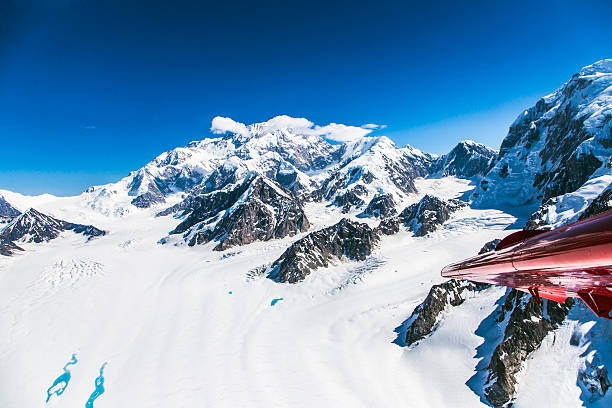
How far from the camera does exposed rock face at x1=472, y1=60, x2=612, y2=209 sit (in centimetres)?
8494

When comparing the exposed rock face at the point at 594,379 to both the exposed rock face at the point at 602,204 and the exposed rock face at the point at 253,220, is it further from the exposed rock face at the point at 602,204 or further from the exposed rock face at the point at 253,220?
the exposed rock face at the point at 253,220

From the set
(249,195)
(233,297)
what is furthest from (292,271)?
(249,195)

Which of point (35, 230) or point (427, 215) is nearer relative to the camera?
point (427, 215)

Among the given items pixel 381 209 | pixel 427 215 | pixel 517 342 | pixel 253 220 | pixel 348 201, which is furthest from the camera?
pixel 348 201

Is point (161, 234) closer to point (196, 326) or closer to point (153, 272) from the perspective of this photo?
point (153, 272)

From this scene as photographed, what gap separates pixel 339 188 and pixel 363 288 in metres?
131

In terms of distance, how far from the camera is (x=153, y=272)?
8931cm

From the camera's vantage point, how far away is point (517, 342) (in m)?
27.6

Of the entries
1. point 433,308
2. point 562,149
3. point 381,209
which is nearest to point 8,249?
point 381,209

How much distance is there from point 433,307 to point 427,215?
222 feet

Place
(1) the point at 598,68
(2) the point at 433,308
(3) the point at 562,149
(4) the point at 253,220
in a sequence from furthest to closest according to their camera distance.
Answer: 1. (1) the point at 598,68
2. (4) the point at 253,220
3. (3) the point at 562,149
4. (2) the point at 433,308

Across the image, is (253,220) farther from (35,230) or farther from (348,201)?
(35,230)

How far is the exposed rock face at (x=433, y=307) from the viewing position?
38656 millimetres

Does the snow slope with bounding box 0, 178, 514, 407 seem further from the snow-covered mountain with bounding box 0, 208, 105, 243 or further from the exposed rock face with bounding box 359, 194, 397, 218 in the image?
the snow-covered mountain with bounding box 0, 208, 105, 243
